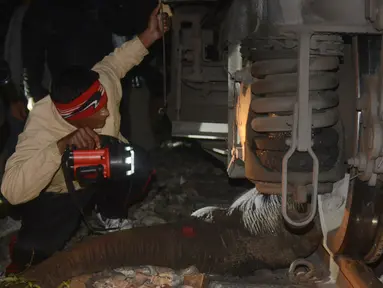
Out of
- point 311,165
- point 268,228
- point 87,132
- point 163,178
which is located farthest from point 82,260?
point 163,178

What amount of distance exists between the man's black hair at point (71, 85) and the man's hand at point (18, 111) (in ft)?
5.63

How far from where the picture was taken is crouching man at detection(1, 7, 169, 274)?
10.1 feet

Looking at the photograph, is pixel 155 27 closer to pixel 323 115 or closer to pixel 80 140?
pixel 80 140

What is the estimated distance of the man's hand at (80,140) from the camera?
9.84 feet

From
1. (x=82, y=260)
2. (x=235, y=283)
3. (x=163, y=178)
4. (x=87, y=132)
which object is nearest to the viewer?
(x=235, y=283)

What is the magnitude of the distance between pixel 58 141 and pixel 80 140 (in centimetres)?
12

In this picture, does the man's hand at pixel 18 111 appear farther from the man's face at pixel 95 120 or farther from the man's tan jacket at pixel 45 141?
the man's face at pixel 95 120

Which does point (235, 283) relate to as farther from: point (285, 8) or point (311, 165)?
point (285, 8)

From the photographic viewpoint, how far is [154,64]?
549 centimetres

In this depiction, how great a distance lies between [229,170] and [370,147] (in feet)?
3.09

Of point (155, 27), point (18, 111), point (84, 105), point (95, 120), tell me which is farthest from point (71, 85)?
point (18, 111)

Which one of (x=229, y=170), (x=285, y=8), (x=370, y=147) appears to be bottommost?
(x=229, y=170)

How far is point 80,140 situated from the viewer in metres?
3.00

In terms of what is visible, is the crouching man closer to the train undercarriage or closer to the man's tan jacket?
the man's tan jacket
